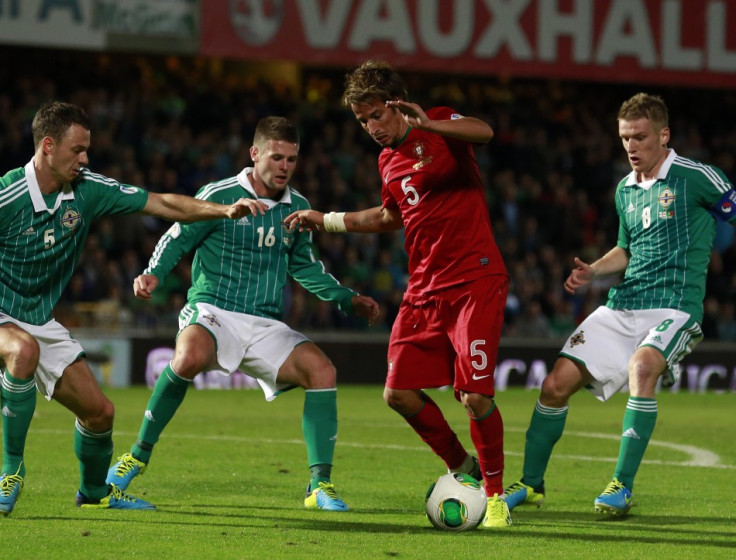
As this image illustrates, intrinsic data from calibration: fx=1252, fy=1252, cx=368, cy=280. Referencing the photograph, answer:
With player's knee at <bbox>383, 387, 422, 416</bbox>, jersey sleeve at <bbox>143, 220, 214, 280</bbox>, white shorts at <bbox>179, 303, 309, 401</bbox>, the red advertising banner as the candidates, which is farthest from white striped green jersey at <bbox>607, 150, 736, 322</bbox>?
the red advertising banner

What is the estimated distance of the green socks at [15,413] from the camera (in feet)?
19.2

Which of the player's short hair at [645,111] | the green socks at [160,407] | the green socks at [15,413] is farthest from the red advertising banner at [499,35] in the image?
the green socks at [15,413]

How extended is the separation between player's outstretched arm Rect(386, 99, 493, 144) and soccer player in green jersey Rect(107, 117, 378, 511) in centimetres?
116

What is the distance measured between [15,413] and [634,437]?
304cm

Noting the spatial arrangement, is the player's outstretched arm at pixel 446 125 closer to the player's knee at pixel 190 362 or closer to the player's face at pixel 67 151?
the player's face at pixel 67 151

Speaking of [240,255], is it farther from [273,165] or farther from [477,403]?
[477,403]

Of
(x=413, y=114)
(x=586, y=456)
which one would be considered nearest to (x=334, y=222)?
(x=413, y=114)

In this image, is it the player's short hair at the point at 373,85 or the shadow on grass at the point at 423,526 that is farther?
the player's short hair at the point at 373,85

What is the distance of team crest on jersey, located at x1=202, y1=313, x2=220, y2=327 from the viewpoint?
6762 millimetres

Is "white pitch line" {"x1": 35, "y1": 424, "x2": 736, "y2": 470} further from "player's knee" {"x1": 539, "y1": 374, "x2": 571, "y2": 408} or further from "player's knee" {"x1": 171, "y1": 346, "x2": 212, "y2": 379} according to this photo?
"player's knee" {"x1": 171, "y1": 346, "x2": 212, "y2": 379}

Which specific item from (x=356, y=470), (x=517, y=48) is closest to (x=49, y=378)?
(x=356, y=470)

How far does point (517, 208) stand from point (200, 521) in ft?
49.5

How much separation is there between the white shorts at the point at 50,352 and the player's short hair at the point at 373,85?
181 cm

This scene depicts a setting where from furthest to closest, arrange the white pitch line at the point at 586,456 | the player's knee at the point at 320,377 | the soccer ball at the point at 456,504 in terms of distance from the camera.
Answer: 1. the white pitch line at the point at 586,456
2. the player's knee at the point at 320,377
3. the soccer ball at the point at 456,504
